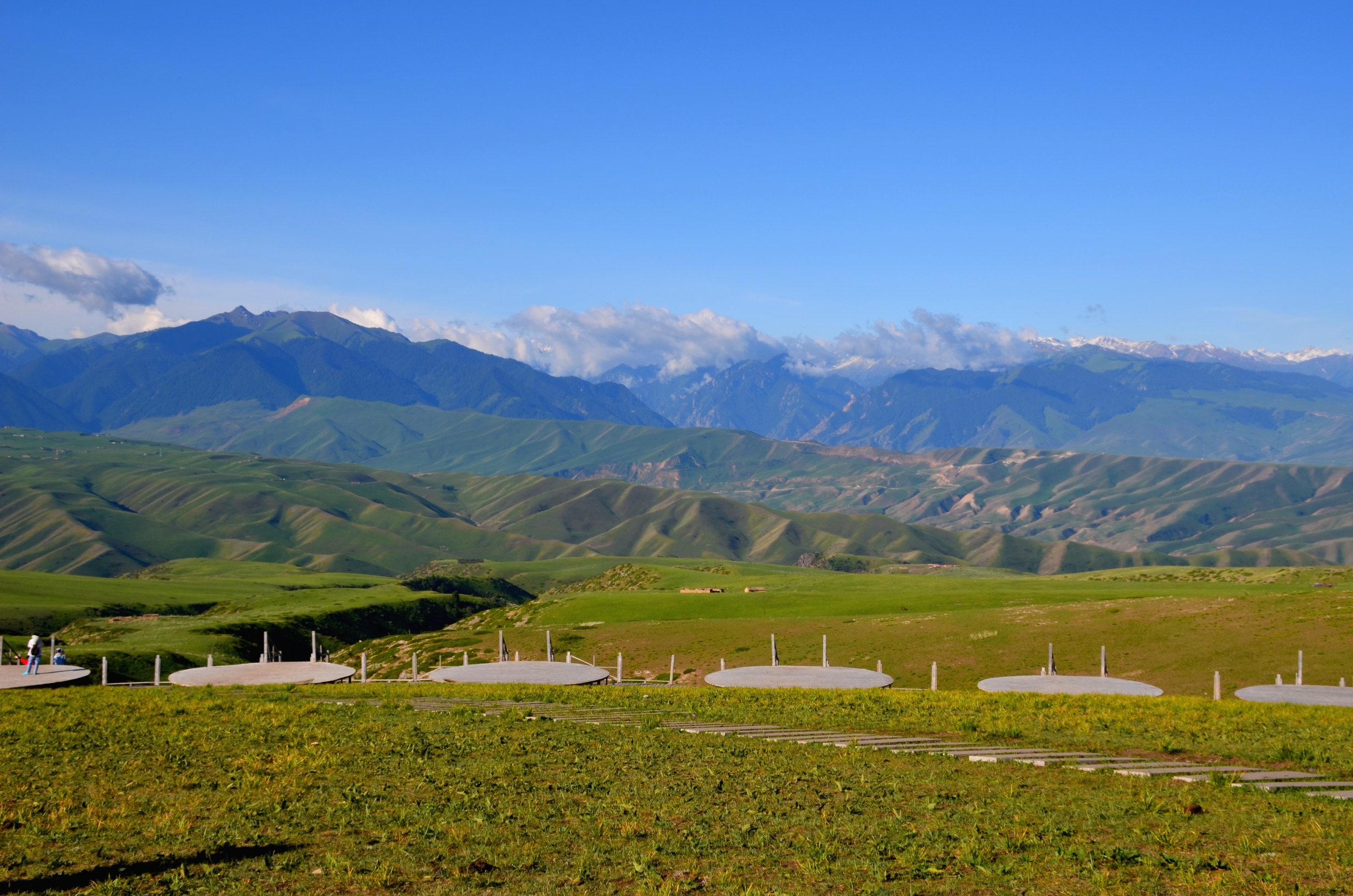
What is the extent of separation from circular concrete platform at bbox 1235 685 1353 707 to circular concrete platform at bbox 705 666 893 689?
47.3 feet

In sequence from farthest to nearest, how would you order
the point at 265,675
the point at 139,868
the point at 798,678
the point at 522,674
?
the point at 265,675 < the point at 522,674 < the point at 798,678 < the point at 139,868

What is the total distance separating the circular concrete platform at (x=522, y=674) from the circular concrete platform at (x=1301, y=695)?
2766 centimetres

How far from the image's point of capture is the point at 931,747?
25.6m

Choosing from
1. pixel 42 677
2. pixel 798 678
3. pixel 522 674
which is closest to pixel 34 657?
pixel 42 677

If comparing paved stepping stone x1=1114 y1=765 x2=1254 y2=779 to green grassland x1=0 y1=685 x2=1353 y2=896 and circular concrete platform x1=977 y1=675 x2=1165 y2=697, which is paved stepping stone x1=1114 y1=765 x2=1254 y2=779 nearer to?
green grassland x1=0 y1=685 x2=1353 y2=896

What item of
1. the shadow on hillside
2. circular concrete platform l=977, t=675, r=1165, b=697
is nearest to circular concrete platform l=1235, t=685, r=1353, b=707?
circular concrete platform l=977, t=675, r=1165, b=697

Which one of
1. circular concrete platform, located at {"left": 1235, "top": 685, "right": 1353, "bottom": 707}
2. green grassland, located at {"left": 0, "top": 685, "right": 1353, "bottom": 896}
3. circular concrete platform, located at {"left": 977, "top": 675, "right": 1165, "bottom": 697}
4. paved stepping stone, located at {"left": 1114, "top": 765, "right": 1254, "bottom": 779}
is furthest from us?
circular concrete platform, located at {"left": 977, "top": 675, "right": 1165, "bottom": 697}

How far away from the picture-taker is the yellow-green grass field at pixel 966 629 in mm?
60406

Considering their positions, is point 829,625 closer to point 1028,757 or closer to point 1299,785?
point 1028,757

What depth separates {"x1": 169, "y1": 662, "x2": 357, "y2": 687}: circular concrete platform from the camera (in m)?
44.1

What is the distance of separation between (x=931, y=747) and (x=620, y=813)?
35.7 feet

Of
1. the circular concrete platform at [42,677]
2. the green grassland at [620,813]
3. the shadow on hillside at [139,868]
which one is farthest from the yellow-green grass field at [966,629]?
the shadow on hillside at [139,868]

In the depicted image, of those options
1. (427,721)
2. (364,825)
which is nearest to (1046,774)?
(364,825)

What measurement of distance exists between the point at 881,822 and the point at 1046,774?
6.19 m
